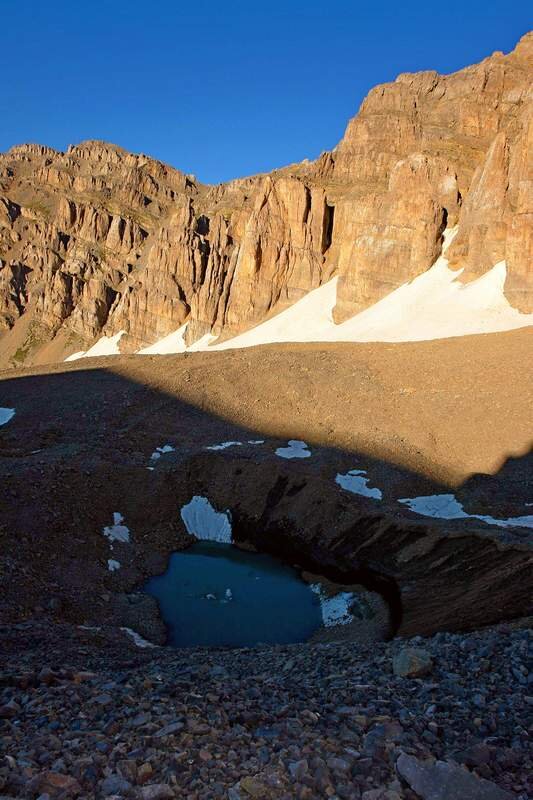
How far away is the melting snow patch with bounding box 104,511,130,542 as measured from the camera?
22.8 m

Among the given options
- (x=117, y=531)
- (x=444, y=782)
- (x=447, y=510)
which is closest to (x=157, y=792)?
(x=444, y=782)

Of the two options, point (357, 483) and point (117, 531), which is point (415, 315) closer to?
point (357, 483)

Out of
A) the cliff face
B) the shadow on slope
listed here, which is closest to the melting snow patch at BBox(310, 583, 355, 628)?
the shadow on slope

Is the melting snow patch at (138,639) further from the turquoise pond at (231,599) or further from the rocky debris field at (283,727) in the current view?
the rocky debris field at (283,727)

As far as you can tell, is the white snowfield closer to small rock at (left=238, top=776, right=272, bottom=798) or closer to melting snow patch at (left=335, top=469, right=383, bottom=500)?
melting snow patch at (left=335, top=469, right=383, bottom=500)

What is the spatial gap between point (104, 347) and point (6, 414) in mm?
76469

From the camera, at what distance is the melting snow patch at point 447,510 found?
21609mm

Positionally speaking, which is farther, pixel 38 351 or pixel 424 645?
pixel 38 351

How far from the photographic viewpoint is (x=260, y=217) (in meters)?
89.2

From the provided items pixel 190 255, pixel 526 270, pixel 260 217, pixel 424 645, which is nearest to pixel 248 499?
pixel 424 645

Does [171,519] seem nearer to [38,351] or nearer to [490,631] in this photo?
[490,631]

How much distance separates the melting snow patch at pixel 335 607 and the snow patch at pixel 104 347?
8972cm

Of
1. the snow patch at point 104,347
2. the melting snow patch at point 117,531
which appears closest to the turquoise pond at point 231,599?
the melting snow patch at point 117,531

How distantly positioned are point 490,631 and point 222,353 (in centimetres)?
3485
